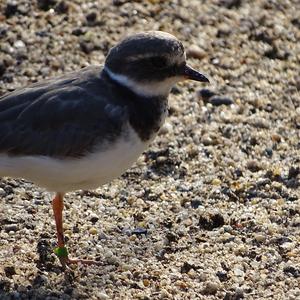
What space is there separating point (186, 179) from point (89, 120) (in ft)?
5.95

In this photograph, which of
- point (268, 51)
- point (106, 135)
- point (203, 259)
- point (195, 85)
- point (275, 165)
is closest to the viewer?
point (106, 135)

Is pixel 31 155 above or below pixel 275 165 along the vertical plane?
above

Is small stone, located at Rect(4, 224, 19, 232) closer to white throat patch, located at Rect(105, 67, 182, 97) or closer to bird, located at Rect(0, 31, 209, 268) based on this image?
bird, located at Rect(0, 31, 209, 268)

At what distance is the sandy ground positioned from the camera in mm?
7098

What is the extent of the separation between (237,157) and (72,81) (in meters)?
2.20

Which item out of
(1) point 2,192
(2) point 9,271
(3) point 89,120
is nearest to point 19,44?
(1) point 2,192

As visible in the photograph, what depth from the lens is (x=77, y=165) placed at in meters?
6.82

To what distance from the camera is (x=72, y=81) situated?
7211 millimetres

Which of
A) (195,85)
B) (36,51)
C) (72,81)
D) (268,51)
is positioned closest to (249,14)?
(268,51)

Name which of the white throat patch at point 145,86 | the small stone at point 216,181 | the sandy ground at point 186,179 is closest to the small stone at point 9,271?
the sandy ground at point 186,179

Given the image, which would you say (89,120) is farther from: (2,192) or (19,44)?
(19,44)

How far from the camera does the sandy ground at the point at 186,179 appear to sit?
7.10 metres

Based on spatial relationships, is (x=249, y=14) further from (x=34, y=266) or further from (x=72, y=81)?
(x=34, y=266)

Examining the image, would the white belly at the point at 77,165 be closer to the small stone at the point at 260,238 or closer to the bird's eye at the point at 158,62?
the bird's eye at the point at 158,62
